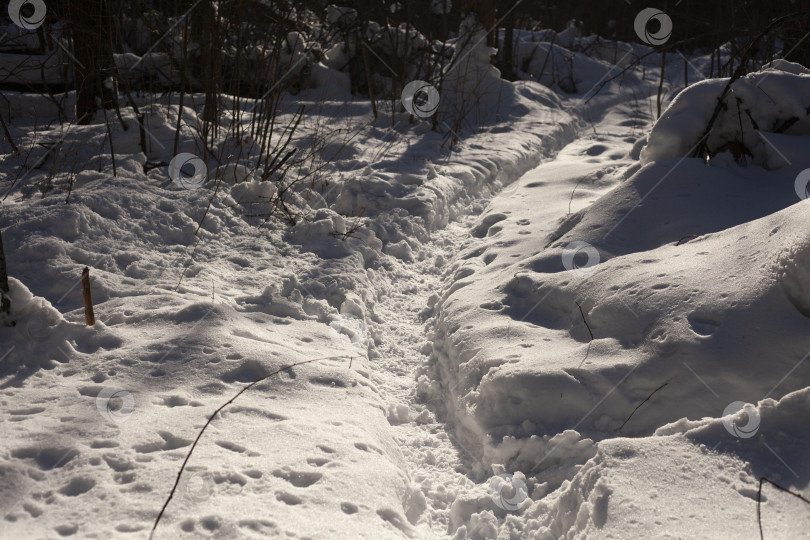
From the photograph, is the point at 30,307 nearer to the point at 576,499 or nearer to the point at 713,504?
the point at 576,499

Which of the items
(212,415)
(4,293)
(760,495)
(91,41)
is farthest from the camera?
(91,41)

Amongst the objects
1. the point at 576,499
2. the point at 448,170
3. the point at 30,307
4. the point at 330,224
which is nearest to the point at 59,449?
the point at 30,307

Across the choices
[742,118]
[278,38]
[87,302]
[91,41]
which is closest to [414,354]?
[87,302]

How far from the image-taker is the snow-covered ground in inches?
76.5

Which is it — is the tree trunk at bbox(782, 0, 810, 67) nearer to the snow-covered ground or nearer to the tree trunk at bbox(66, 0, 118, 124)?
the snow-covered ground

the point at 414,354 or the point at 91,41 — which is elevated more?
the point at 91,41

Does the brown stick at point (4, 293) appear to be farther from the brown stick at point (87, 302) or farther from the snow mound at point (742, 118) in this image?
the snow mound at point (742, 118)

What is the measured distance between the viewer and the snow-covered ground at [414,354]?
76.5 inches

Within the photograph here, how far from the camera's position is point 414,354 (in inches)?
136

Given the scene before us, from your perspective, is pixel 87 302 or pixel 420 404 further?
pixel 420 404

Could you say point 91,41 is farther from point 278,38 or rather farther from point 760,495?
point 760,495

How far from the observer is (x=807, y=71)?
4.95 meters

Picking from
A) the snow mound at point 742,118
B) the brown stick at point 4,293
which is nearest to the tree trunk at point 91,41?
the brown stick at point 4,293

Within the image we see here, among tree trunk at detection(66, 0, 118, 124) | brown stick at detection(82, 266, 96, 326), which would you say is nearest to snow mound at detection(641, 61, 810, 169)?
brown stick at detection(82, 266, 96, 326)
